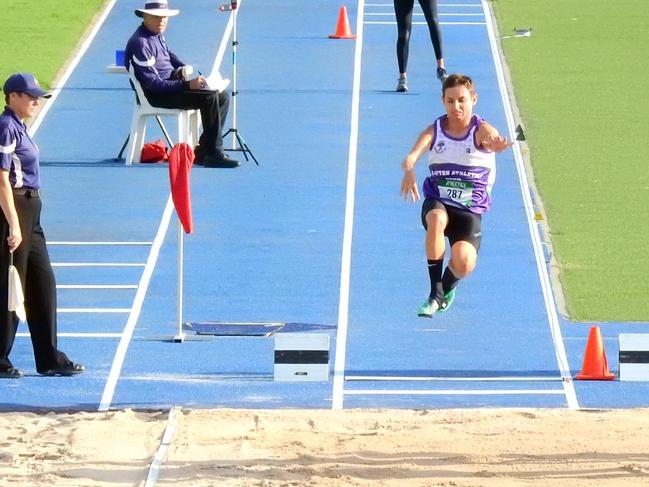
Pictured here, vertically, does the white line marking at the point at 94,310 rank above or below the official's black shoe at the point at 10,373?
below

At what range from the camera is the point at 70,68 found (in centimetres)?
2267

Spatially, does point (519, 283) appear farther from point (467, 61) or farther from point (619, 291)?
point (467, 61)

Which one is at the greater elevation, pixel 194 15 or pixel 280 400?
pixel 280 400

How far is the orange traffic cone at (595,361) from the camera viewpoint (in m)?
11.2

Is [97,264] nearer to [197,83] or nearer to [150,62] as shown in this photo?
[197,83]

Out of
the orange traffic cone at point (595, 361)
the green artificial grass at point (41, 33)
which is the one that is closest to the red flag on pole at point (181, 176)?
the orange traffic cone at point (595, 361)

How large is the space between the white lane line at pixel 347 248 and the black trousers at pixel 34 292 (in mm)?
2030

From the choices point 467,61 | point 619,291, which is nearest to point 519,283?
point 619,291

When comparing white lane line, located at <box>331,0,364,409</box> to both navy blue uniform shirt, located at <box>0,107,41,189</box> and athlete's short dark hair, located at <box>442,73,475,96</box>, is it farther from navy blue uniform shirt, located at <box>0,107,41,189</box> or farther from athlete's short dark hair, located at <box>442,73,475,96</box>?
navy blue uniform shirt, located at <box>0,107,41,189</box>

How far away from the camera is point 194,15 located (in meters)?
26.1

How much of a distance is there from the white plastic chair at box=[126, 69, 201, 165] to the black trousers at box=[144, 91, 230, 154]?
5.7 inches

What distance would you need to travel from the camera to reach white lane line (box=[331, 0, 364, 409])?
11.6 metres

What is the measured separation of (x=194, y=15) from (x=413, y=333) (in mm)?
14380

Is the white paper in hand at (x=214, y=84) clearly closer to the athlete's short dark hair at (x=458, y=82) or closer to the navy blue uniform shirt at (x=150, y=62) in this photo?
the navy blue uniform shirt at (x=150, y=62)
